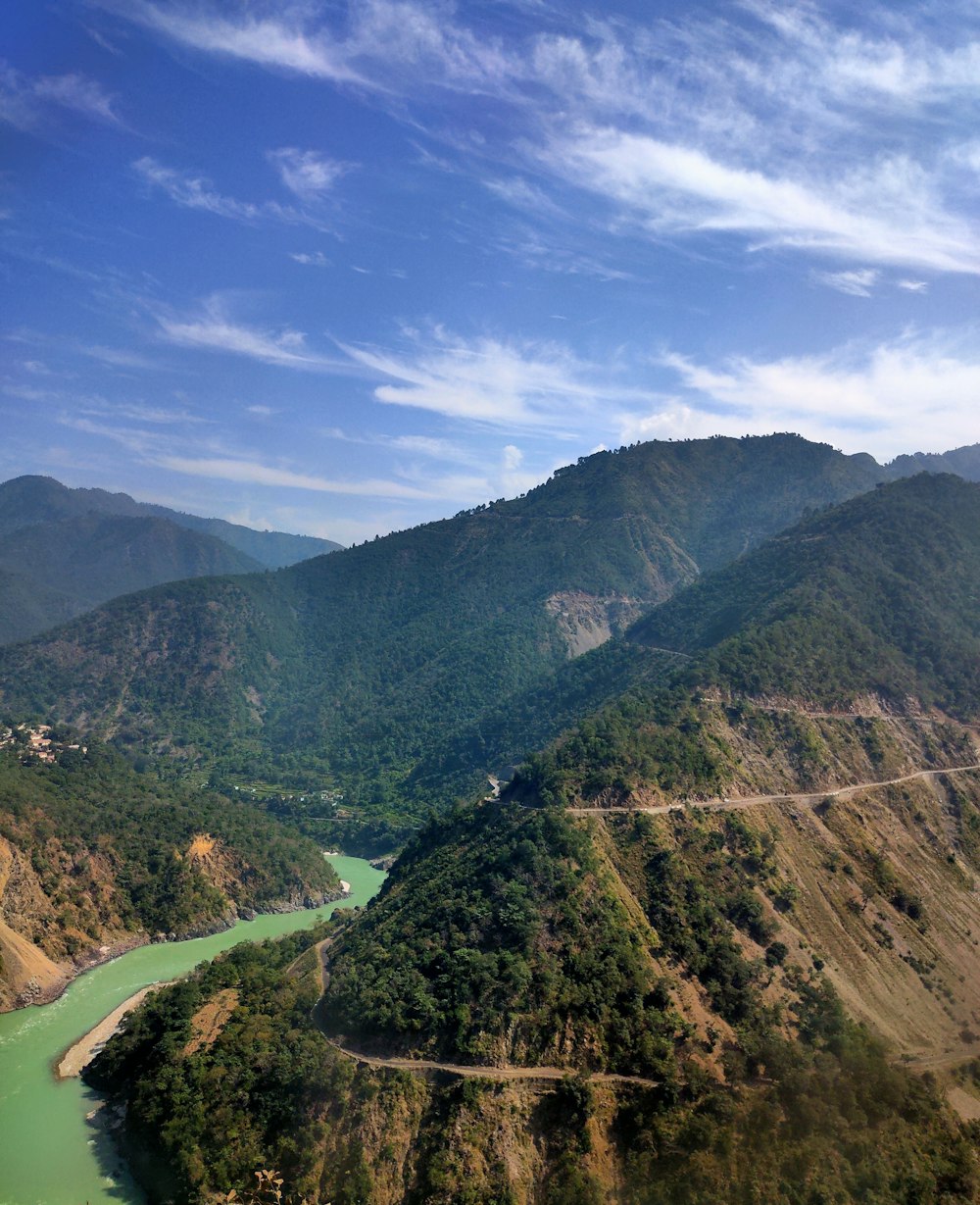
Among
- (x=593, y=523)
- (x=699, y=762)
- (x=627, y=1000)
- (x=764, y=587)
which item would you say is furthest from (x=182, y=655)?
(x=627, y=1000)

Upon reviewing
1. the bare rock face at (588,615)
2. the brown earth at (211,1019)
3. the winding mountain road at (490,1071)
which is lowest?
the brown earth at (211,1019)

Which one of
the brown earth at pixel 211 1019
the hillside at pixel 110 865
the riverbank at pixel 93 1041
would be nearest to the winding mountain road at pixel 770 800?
the brown earth at pixel 211 1019

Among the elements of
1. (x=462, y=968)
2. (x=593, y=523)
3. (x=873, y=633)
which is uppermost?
(x=593, y=523)

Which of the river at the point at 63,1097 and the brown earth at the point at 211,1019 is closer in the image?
the river at the point at 63,1097

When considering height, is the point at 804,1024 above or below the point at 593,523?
below

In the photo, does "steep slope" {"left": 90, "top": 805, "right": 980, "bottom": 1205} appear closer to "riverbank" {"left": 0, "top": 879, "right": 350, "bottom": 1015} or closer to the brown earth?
the brown earth

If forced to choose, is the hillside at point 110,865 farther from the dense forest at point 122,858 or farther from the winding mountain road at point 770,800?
the winding mountain road at point 770,800

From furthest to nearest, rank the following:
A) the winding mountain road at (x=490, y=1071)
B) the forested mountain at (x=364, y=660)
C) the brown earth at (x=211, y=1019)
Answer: the forested mountain at (x=364, y=660) < the brown earth at (x=211, y=1019) < the winding mountain road at (x=490, y=1071)

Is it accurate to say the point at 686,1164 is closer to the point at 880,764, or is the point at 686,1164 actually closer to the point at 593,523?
Answer: the point at 880,764
